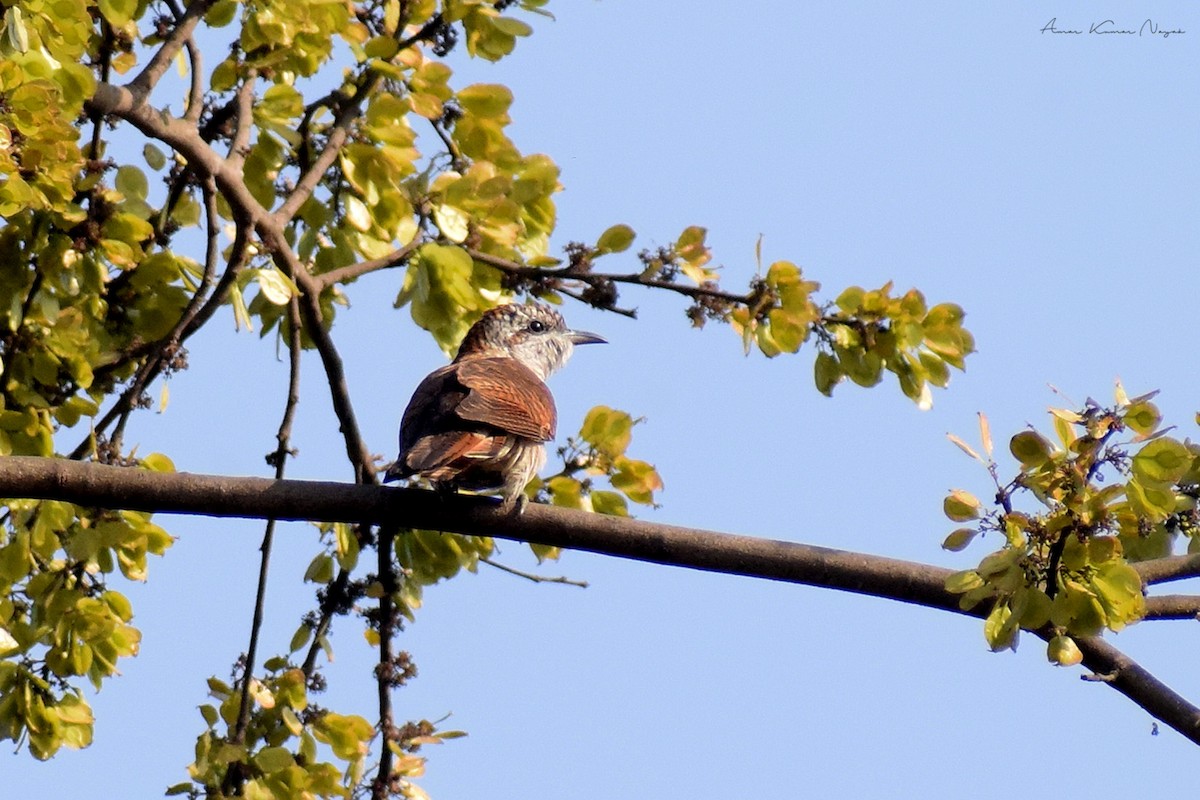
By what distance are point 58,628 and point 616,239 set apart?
2024mm

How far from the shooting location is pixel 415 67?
483 cm

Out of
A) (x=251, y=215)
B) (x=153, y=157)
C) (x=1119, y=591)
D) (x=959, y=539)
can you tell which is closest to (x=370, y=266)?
(x=251, y=215)

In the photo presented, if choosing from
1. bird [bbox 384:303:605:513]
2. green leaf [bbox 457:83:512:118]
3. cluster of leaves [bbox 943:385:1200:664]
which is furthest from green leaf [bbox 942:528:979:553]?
green leaf [bbox 457:83:512:118]

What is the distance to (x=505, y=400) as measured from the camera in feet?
16.5

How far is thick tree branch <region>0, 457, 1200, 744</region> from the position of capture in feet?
12.4

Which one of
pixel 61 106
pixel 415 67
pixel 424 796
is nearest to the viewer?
pixel 61 106

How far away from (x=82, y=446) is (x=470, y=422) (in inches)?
45.8

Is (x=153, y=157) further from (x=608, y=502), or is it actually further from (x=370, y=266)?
(x=608, y=502)

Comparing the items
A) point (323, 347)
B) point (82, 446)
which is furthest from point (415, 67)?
point (82, 446)

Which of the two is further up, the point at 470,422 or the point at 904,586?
the point at 470,422

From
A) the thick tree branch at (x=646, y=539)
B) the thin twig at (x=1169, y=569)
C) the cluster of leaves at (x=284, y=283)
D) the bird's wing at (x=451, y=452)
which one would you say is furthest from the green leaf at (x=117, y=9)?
the thin twig at (x=1169, y=569)

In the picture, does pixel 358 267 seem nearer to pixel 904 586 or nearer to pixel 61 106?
pixel 61 106

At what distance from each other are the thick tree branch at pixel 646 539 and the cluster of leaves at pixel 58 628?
32.8 inches

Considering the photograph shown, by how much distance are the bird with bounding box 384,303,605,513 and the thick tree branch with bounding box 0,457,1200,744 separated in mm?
359
